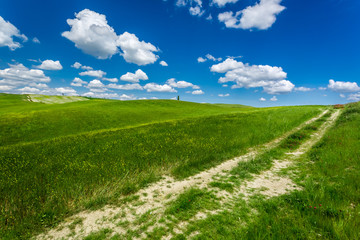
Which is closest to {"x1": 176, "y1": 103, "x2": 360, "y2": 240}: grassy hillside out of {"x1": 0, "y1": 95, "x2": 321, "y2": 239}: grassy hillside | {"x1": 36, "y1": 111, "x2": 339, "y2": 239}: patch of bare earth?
{"x1": 36, "y1": 111, "x2": 339, "y2": 239}: patch of bare earth

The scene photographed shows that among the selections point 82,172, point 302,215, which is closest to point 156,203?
point 82,172

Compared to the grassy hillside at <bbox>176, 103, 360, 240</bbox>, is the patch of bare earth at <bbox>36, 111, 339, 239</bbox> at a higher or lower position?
lower

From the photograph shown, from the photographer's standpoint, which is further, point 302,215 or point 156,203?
point 156,203

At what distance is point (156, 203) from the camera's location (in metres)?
5.84

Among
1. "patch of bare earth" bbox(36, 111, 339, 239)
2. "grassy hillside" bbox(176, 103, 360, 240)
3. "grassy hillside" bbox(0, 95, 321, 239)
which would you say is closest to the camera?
"grassy hillside" bbox(176, 103, 360, 240)

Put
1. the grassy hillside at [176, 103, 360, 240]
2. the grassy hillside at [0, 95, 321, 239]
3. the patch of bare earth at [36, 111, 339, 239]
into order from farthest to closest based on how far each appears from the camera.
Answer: the grassy hillside at [0, 95, 321, 239], the patch of bare earth at [36, 111, 339, 239], the grassy hillside at [176, 103, 360, 240]

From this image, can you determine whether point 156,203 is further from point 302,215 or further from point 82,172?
point 302,215

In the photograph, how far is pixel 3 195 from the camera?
19.9 feet

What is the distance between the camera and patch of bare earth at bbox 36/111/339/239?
4621 mm

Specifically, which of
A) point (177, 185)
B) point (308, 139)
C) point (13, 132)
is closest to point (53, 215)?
point (177, 185)

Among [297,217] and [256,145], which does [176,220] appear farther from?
[256,145]

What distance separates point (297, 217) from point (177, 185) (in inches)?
178

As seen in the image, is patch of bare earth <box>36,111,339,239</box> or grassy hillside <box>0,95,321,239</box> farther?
grassy hillside <box>0,95,321,239</box>

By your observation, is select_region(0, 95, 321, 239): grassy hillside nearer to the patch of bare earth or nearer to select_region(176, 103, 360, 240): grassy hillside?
the patch of bare earth
